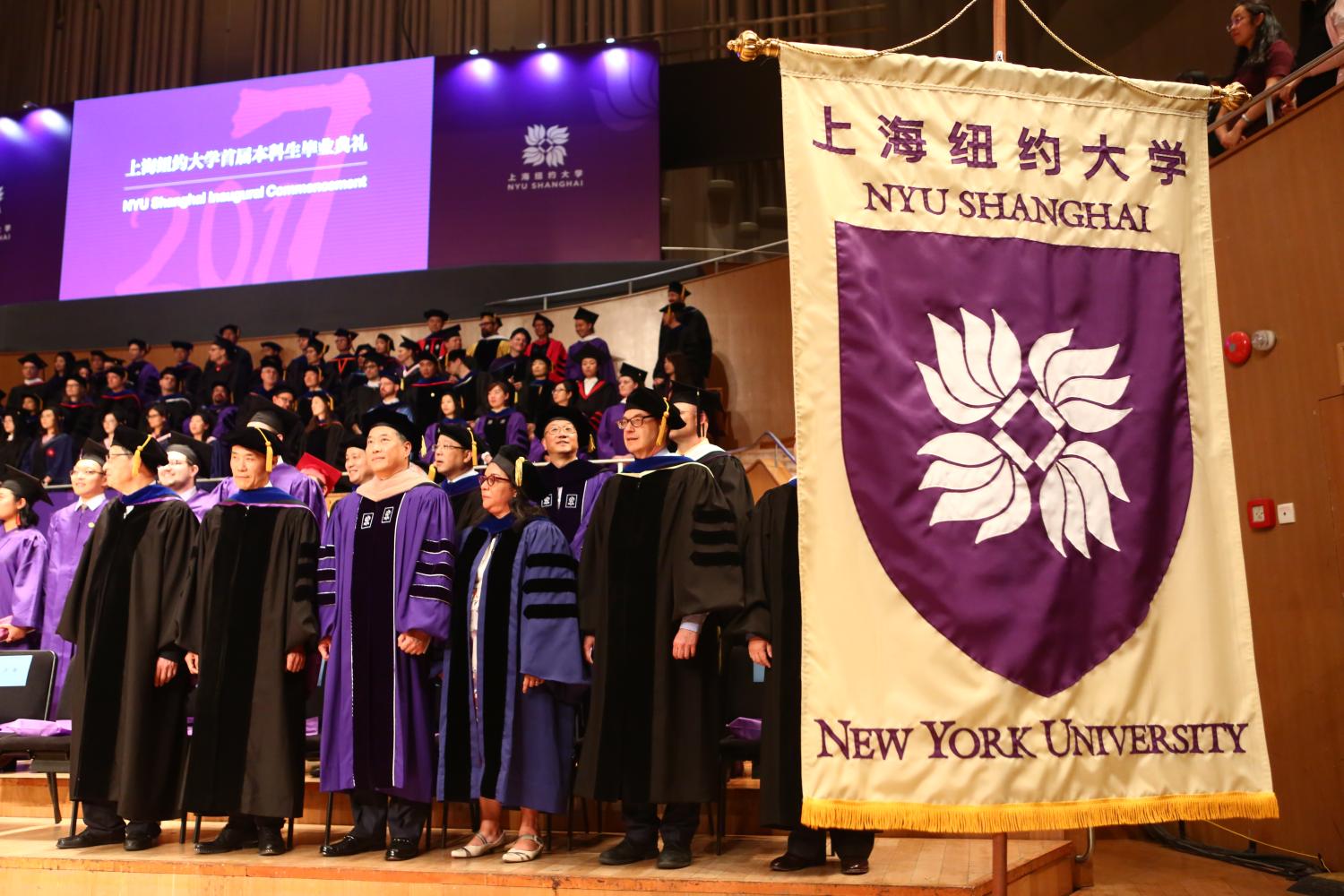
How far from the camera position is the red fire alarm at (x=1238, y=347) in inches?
226

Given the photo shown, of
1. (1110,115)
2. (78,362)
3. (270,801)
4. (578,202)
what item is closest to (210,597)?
(270,801)

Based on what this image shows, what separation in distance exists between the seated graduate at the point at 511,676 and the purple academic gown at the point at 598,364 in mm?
6475

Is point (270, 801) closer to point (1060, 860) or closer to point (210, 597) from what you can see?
point (210, 597)

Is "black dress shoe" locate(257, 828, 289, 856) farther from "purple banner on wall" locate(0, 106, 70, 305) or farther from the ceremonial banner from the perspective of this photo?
"purple banner on wall" locate(0, 106, 70, 305)

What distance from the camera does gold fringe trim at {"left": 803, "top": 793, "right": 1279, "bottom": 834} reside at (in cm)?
227

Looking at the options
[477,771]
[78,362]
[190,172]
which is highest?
[190,172]

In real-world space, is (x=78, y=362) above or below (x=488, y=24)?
below

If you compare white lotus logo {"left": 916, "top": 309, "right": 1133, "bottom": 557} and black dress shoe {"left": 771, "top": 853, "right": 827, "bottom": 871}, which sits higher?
white lotus logo {"left": 916, "top": 309, "right": 1133, "bottom": 557}

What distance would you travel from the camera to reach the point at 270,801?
4.60 m

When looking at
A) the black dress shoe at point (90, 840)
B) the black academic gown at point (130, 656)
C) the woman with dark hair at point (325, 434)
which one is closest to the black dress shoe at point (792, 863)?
the black academic gown at point (130, 656)

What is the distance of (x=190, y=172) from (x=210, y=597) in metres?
10.1

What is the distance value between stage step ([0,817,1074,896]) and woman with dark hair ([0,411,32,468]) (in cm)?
819

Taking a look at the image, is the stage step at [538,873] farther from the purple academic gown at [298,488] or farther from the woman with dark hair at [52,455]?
the woman with dark hair at [52,455]

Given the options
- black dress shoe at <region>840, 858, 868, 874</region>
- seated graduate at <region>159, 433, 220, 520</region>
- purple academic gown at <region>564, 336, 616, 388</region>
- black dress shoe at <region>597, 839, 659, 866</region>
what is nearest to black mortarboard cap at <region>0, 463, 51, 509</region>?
seated graduate at <region>159, 433, 220, 520</region>
